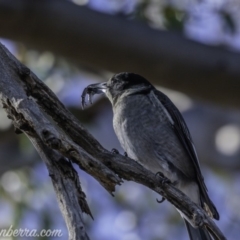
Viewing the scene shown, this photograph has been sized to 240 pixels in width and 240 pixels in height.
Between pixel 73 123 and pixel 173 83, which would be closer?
pixel 73 123

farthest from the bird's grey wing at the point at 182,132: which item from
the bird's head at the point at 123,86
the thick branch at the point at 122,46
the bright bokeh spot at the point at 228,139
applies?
the bright bokeh spot at the point at 228,139

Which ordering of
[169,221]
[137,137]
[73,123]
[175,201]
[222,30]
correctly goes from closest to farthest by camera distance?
1. [73,123]
2. [175,201]
3. [137,137]
4. [222,30]
5. [169,221]

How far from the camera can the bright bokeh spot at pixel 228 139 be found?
217 inches

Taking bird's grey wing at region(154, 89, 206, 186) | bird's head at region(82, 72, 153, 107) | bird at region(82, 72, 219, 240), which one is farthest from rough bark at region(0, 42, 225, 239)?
bird's head at region(82, 72, 153, 107)

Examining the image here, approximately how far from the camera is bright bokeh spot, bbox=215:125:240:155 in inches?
217

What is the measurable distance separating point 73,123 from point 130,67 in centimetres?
199

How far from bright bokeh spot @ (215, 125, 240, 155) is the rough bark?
3168 mm

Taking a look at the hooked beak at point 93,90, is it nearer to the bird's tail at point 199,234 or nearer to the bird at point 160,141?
the bird at point 160,141

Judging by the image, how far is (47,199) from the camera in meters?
5.52

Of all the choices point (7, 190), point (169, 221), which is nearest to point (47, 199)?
point (7, 190)

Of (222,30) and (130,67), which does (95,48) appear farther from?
(222,30)

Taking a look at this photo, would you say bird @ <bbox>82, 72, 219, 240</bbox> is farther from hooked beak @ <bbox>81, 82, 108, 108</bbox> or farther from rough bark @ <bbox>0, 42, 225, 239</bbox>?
rough bark @ <bbox>0, 42, 225, 239</bbox>

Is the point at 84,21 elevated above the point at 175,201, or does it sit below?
above

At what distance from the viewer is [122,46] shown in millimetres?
4082
